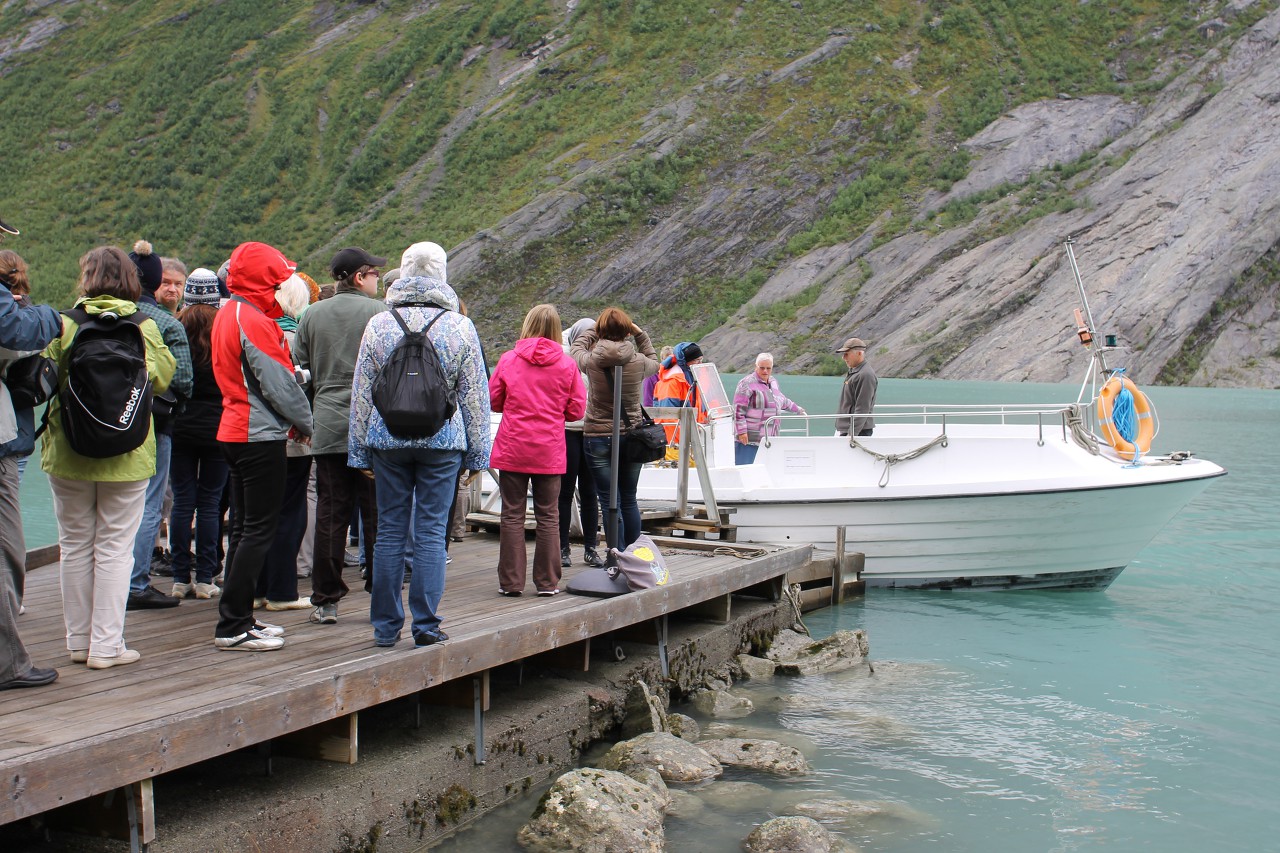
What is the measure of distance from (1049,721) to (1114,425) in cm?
543

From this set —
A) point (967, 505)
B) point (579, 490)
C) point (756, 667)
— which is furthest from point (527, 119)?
point (579, 490)

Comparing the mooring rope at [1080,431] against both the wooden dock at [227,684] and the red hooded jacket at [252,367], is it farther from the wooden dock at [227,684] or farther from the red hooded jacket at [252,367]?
the red hooded jacket at [252,367]

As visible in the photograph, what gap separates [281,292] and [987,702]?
5.82 meters

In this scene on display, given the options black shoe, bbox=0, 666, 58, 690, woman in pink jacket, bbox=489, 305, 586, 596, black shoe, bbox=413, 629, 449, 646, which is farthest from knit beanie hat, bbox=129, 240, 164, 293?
black shoe, bbox=413, 629, 449, 646

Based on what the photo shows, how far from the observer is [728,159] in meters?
98.2

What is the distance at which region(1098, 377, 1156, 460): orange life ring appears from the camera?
13141mm

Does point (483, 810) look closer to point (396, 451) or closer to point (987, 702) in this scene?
point (396, 451)

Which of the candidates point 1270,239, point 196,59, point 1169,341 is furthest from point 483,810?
point 196,59

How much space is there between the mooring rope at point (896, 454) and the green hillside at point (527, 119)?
231ft

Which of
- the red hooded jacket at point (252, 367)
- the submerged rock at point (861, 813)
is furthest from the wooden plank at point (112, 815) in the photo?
the submerged rock at point (861, 813)

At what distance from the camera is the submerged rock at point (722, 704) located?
843 centimetres

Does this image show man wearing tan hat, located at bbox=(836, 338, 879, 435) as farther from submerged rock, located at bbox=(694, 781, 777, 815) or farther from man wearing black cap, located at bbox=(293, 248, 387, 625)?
man wearing black cap, located at bbox=(293, 248, 387, 625)

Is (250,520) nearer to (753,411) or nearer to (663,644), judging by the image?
(663,644)

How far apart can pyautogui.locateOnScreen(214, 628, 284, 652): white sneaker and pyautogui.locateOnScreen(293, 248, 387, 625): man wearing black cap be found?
658mm
